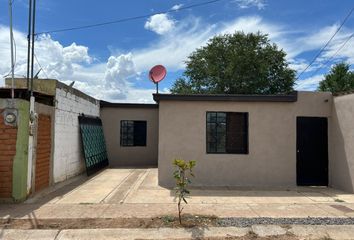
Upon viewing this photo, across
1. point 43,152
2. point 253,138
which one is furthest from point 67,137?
point 253,138

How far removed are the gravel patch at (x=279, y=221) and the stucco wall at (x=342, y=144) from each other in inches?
127

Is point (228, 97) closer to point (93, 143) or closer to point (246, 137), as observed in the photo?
point (246, 137)

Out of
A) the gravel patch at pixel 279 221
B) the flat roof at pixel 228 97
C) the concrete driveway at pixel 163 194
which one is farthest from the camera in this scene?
the flat roof at pixel 228 97

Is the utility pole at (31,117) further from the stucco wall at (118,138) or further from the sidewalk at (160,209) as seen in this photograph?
the stucco wall at (118,138)

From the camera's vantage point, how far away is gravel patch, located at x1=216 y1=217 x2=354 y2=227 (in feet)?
20.5

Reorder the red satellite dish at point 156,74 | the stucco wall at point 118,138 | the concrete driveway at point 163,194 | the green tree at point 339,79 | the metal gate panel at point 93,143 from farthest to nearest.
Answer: the green tree at point 339,79 → the stucco wall at point 118,138 → the metal gate panel at point 93,143 → the red satellite dish at point 156,74 → the concrete driveway at point 163,194

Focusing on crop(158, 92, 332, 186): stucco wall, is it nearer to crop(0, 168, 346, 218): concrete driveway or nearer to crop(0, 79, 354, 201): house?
crop(0, 79, 354, 201): house

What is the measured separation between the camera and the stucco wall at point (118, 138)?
16172 millimetres

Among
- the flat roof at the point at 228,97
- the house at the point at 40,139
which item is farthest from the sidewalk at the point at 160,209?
the flat roof at the point at 228,97

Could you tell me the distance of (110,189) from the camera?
961cm

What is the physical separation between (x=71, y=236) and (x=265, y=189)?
6.05m

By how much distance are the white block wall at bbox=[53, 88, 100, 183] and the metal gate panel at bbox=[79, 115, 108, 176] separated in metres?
0.28

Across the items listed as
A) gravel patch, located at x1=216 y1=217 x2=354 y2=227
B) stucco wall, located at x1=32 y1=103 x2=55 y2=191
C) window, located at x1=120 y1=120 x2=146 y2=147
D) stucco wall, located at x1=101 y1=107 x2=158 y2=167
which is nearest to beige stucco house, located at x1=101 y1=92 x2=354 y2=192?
stucco wall, located at x1=32 y1=103 x2=55 y2=191

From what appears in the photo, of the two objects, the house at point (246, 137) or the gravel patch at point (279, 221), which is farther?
the house at point (246, 137)
